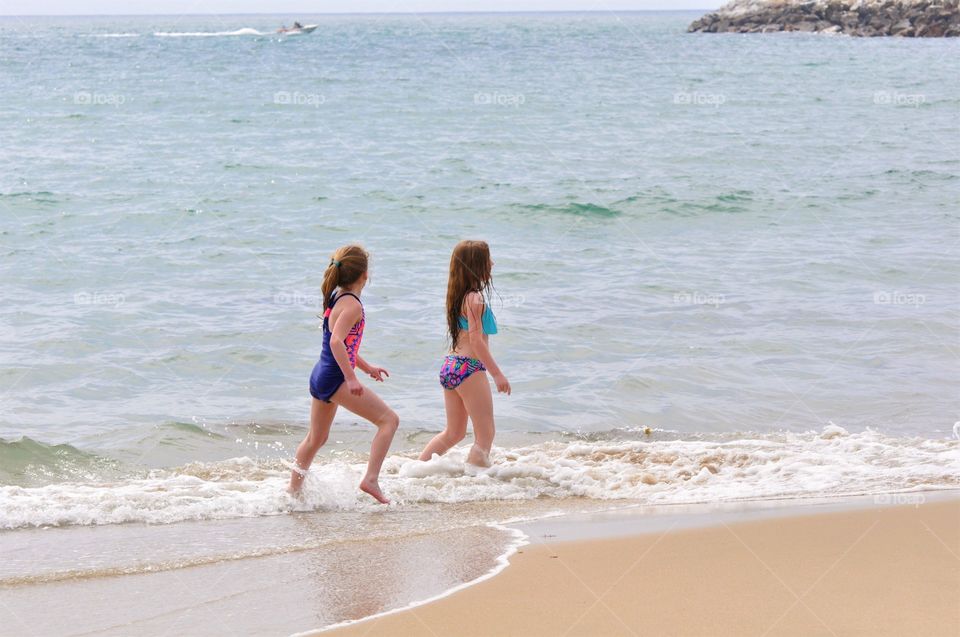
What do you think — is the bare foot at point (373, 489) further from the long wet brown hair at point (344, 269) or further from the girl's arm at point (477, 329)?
the long wet brown hair at point (344, 269)

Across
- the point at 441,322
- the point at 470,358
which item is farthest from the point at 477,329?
the point at 441,322

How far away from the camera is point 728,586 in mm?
4438

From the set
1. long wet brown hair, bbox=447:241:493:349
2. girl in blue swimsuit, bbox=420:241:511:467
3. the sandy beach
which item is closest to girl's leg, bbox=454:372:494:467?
girl in blue swimsuit, bbox=420:241:511:467

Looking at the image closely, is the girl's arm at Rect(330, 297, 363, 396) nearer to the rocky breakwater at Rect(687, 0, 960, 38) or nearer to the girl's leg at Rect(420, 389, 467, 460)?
the girl's leg at Rect(420, 389, 467, 460)

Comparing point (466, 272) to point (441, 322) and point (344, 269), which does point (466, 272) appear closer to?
point (344, 269)

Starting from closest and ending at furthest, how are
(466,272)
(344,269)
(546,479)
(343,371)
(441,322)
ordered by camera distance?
(343,371) → (344,269) → (466,272) → (546,479) → (441,322)

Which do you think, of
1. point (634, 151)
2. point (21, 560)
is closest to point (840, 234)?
point (634, 151)

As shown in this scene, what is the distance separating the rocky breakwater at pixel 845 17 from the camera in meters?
70.2

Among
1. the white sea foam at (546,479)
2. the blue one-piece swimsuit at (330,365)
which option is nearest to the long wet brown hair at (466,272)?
the blue one-piece swimsuit at (330,365)

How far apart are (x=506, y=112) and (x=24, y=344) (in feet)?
65.5

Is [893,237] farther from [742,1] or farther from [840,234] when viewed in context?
[742,1]

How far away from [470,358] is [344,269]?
1.00m

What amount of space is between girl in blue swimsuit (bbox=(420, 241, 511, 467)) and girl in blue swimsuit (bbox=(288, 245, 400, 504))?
544mm

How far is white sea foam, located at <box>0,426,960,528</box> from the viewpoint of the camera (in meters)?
5.82
